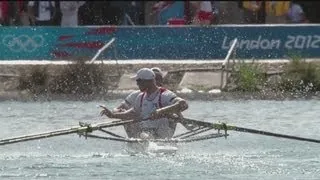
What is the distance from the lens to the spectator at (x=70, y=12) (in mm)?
34562

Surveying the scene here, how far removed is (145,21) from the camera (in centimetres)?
3691


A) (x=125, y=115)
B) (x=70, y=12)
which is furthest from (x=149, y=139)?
(x=70, y=12)

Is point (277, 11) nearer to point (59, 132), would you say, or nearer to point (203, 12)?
point (203, 12)

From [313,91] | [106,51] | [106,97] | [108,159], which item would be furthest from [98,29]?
[108,159]

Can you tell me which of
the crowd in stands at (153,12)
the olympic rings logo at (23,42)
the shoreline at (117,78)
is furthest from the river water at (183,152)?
the crowd in stands at (153,12)

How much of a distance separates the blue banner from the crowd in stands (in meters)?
1.29

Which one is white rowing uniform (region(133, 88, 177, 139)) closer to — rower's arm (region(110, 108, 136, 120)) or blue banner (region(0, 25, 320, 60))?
rower's arm (region(110, 108, 136, 120))

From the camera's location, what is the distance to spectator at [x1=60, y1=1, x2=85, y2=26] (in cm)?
3456

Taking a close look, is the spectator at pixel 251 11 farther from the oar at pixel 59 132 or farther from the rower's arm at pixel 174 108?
the oar at pixel 59 132

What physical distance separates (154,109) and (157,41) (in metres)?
11.4

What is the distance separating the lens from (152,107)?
21234mm

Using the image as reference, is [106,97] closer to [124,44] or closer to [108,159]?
[124,44]

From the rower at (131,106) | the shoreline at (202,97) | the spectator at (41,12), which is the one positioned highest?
the rower at (131,106)

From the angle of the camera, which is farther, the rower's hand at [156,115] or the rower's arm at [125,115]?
the rower's arm at [125,115]
